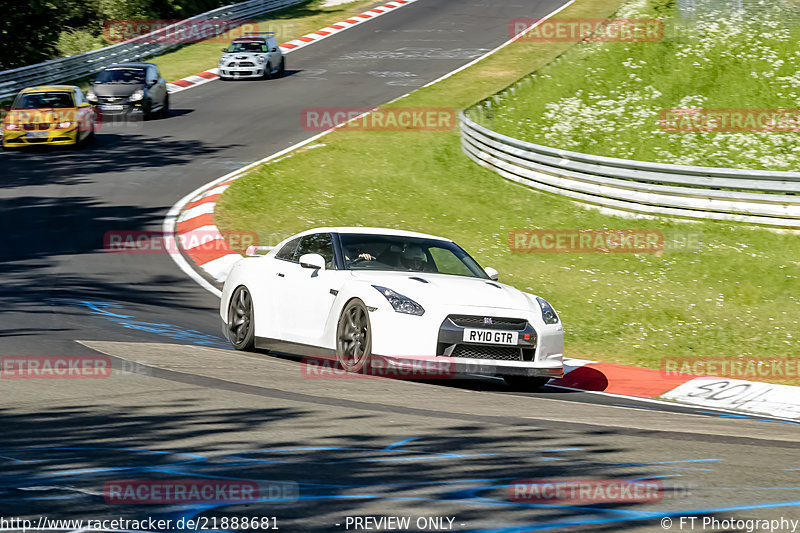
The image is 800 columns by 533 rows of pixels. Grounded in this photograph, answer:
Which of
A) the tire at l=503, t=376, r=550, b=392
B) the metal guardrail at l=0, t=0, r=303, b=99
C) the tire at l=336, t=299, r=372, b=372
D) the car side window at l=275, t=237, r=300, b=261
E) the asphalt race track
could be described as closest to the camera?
the asphalt race track

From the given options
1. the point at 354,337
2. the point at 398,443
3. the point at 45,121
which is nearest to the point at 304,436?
the point at 398,443

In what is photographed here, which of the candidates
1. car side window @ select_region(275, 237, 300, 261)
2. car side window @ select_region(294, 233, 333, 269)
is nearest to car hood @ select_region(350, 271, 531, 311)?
car side window @ select_region(294, 233, 333, 269)

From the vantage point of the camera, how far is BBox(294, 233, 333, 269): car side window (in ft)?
35.5

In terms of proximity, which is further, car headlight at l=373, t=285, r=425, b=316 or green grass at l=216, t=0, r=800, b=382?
green grass at l=216, t=0, r=800, b=382

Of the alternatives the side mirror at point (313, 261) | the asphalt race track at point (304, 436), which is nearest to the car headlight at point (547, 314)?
the asphalt race track at point (304, 436)

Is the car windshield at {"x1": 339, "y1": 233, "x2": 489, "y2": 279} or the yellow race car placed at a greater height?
the car windshield at {"x1": 339, "y1": 233, "x2": 489, "y2": 279}

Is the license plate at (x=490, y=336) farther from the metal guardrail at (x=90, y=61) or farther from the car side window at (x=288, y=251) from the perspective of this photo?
the metal guardrail at (x=90, y=61)

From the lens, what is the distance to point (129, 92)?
29578 millimetres

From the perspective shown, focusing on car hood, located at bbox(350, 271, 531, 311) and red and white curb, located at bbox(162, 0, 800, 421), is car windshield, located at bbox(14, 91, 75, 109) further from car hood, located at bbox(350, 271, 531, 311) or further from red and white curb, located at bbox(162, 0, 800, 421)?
car hood, located at bbox(350, 271, 531, 311)

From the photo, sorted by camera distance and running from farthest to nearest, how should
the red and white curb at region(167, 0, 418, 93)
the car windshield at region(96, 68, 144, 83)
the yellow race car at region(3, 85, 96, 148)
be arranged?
1. the red and white curb at region(167, 0, 418, 93)
2. the car windshield at region(96, 68, 144, 83)
3. the yellow race car at region(3, 85, 96, 148)

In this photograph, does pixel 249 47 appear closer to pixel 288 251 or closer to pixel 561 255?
pixel 561 255

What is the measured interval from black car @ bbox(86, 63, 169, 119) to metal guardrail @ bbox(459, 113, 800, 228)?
39.1 feet

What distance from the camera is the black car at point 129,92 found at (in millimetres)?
29547

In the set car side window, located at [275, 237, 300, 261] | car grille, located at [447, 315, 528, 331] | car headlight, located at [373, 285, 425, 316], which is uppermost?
car headlight, located at [373, 285, 425, 316]
